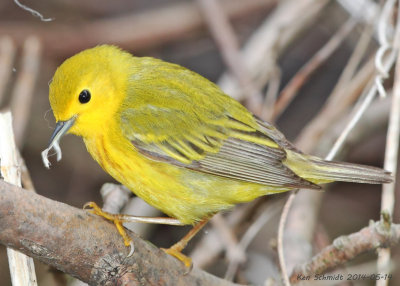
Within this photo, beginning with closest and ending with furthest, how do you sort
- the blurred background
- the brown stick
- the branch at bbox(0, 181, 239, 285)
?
the branch at bbox(0, 181, 239, 285) < the blurred background < the brown stick

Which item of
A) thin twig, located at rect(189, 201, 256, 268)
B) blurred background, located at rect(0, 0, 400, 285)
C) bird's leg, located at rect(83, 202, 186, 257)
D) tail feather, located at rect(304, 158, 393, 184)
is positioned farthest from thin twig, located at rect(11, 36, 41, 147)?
tail feather, located at rect(304, 158, 393, 184)

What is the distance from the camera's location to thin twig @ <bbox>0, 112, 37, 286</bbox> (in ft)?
7.35

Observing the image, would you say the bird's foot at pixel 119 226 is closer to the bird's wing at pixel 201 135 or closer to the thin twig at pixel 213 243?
the bird's wing at pixel 201 135

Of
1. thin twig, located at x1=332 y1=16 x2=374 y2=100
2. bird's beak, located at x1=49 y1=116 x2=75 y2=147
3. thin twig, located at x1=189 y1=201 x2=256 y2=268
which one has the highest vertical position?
thin twig, located at x1=332 y1=16 x2=374 y2=100

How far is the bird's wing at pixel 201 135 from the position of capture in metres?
2.85

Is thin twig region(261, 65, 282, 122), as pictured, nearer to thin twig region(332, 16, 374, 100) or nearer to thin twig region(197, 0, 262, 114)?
thin twig region(197, 0, 262, 114)

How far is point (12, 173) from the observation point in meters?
2.38

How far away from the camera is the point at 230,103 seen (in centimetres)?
313

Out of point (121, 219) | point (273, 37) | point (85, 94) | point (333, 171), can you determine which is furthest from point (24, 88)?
point (333, 171)

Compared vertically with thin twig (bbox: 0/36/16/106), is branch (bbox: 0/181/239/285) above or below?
below

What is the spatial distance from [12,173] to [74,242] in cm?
49

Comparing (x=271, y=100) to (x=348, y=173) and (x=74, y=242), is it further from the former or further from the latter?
(x=74, y=242)

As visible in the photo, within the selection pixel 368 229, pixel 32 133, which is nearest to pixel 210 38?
pixel 32 133

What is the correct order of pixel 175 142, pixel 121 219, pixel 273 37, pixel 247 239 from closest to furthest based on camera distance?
1. pixel 121 219
2. pixel 175 142
3. pixel 247 239
4. pixel 273 37
